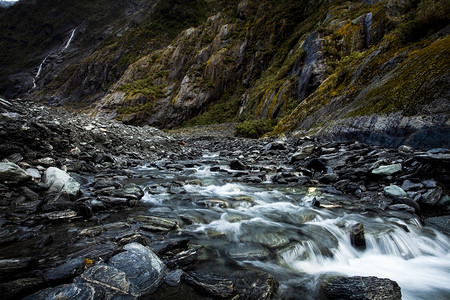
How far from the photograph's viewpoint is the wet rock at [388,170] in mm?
5055

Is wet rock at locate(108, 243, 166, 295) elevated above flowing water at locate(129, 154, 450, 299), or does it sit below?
above

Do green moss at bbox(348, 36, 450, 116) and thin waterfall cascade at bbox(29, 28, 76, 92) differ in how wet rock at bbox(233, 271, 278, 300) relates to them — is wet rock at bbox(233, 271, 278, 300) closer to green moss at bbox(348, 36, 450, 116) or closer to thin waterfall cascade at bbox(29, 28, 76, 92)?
green moss at bbox(348, 36, 450, 116)

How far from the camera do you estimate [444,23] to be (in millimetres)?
9016

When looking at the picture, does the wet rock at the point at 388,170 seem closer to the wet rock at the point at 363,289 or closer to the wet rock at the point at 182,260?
the wet rock at the point at 363,289

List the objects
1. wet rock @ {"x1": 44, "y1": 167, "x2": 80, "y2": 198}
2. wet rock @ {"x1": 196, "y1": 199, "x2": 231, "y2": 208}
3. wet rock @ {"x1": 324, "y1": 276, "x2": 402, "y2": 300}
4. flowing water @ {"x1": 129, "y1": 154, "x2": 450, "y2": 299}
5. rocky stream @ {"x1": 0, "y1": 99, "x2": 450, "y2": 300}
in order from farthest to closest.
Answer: wet rock @ {"x1": 196, "y1": 199, "x2": 231, "y2": 208} < wet rock @ {"x1": 44, "y1": 167, "x2": 80, "y2": 198} < flowing water @ {"x1": 129, "y1": 154, "x2": 450, "y2": 299} < rocky stream @ {"x1": 0, "y1": 99, "x2": 450, "y2": 300} < wet rock @ {"x1": 324, "y1": 276, "x2": 402, "y2": 300}

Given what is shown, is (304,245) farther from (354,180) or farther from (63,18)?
(63,18)

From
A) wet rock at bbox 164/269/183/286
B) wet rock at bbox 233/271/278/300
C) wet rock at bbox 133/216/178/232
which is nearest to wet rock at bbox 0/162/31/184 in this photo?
wet rock at bbox 133/216/178/232

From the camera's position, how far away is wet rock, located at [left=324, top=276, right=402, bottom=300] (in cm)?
209

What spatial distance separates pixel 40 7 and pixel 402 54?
21178 cm

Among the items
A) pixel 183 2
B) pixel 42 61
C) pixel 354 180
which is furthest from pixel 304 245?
pixel 42 61

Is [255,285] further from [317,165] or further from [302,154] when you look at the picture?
[302,154]

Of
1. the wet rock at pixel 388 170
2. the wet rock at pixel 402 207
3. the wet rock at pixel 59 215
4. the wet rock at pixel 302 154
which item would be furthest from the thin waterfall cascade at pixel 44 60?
the wet rock at pixel 402 207

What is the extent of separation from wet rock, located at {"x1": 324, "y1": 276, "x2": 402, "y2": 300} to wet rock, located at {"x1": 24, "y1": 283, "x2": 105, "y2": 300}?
89.2 inches

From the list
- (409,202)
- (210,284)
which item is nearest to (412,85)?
(409,202)
